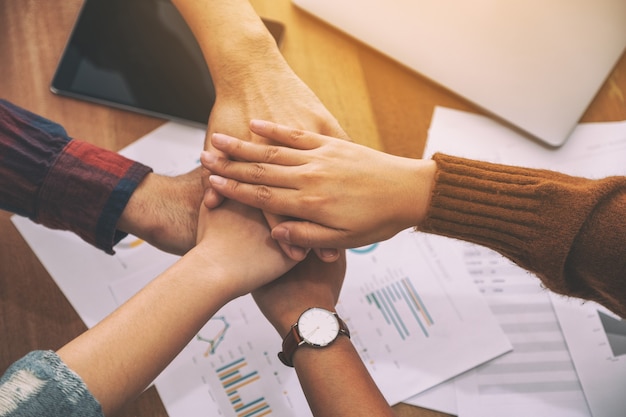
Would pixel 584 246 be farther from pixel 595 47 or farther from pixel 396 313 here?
pixel 595 47

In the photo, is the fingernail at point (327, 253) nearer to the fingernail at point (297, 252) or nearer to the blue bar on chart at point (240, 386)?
the fingernail at point (297, 252)

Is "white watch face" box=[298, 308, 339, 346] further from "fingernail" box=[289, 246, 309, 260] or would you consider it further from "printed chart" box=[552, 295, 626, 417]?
"printed chart" box=[552, 295, 626, 417]

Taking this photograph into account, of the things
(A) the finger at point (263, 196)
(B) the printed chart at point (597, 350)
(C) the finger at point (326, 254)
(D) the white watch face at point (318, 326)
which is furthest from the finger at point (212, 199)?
(B) the printed chart at point (597, 350)

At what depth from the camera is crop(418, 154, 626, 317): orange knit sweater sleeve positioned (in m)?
0.73

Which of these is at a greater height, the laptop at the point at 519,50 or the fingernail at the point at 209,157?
the laptop at the point at 519,50

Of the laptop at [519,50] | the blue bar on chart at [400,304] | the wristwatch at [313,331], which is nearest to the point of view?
the wristwatch at [313,331]

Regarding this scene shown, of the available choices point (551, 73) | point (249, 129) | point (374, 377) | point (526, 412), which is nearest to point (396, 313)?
point (374, 377)

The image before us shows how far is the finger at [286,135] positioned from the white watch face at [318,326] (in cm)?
25

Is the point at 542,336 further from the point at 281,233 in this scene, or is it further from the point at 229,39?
the point at 229,39

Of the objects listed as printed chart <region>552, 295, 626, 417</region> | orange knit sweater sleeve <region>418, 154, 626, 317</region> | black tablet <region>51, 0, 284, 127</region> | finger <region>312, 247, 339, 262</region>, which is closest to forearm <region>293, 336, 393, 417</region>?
finger <region>312, 247, 339, 262</region>

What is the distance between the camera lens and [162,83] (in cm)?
97

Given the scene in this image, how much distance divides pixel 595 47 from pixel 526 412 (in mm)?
660

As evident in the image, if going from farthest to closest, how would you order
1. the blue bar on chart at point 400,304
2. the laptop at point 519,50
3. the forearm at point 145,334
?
1. the laptop at point 519,50
2. the blue bar on chart at point 400,304
3. the forearm at point 145,334

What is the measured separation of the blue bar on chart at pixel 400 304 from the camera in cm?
90
